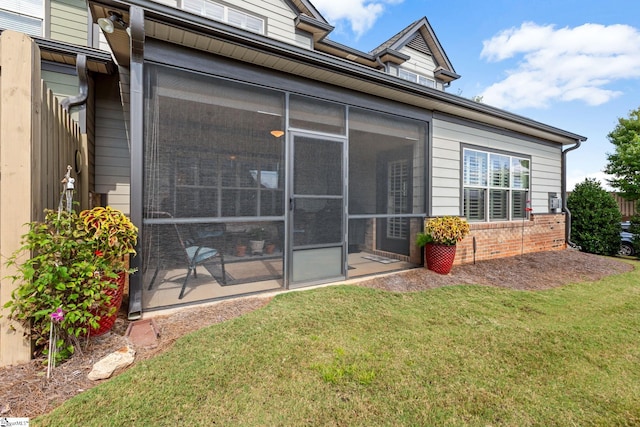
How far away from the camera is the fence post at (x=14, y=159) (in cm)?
200

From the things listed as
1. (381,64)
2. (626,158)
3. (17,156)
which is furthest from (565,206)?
(17,156)

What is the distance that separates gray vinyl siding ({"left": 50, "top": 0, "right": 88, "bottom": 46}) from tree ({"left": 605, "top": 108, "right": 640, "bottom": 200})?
48.5 ft

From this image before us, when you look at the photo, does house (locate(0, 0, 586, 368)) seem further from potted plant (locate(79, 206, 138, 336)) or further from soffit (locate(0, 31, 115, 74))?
potted plant (locate(79, 206, 138, 336))

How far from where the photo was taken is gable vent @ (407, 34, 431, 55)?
28.0 ft

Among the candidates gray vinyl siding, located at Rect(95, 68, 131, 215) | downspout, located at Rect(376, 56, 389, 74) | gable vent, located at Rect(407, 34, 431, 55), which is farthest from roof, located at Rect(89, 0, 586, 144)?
gable vent, located at Rect(407, 34, 431, 55)

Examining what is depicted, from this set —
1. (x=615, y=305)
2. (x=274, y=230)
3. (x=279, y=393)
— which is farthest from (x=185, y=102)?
(x=615, y=305)

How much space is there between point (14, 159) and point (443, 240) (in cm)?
505

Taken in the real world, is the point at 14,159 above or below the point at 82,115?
below

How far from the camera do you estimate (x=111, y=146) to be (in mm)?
4160

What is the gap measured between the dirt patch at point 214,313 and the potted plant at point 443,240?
0.19 meters

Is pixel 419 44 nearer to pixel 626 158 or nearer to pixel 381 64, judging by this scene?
pixel 381 64

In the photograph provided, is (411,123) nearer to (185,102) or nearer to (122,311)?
(185,102)

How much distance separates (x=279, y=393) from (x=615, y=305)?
4366 mm

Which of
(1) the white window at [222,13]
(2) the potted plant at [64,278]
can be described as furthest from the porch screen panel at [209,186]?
(1) the white window at [222,13]
